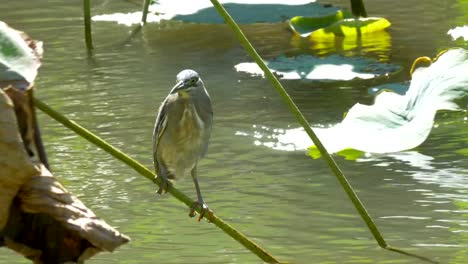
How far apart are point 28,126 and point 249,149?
2.53 metres

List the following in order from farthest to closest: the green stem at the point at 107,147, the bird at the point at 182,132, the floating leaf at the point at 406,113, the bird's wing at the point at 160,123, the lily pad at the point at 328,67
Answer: the lily pad at the point at 328,67, the floating leaf at the point at 406,113, the bird's wing at the point at 160,123, the bird at the point at 182,132, the green stem at the point at 107,147

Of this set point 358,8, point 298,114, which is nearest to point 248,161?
point 298,114

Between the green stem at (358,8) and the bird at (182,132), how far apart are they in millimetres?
3083

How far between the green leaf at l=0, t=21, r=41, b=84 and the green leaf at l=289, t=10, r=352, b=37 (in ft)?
13.5

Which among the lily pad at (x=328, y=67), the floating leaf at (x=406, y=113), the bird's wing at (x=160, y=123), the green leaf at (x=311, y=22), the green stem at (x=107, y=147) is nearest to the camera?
the green stem at (x=107, y=147)

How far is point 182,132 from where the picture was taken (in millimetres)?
3008

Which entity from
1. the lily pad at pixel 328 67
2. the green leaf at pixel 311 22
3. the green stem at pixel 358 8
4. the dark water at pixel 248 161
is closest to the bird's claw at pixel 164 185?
the dark water at pixel 248 161

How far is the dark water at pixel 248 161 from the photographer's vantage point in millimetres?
3324

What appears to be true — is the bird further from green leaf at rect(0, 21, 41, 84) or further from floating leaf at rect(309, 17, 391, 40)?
floating leaf at rect(309, 17, 391, 40)

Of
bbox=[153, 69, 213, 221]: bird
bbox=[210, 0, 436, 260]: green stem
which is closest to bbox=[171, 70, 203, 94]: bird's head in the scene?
bbox=[153, 69, 213, 221]: bird

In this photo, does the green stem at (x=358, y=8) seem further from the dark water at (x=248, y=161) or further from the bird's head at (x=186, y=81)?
the bird's head at (x=186, y=81)

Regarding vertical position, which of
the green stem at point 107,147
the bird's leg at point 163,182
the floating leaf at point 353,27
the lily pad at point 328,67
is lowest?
the floating leaf at point 353,27

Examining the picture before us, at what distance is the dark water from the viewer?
3.32 meters

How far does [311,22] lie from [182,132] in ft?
9.98
